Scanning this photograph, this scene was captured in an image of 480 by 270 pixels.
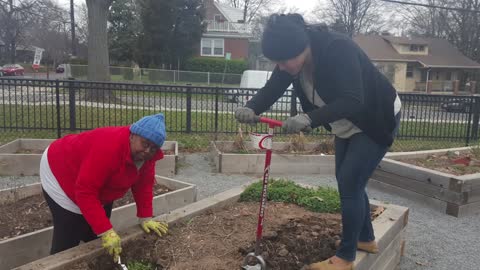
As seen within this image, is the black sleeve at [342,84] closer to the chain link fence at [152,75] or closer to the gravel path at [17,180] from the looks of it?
the gravel path at [17,180]

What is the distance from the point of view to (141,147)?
278cm

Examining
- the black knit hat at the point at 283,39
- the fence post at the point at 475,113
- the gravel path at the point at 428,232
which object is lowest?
the gravel path at the point at 428,232

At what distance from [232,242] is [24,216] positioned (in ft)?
6.70

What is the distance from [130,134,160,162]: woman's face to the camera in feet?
9.11

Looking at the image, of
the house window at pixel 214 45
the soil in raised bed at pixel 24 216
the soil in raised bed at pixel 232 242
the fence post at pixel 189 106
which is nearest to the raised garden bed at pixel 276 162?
the fence post at pixel 189 106

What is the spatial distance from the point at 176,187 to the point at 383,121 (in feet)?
9.71

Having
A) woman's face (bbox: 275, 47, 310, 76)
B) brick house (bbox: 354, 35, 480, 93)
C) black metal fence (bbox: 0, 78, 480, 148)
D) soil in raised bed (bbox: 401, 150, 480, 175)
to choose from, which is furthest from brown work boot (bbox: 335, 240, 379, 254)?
brick house (bbox: 354, 35, 480, 93)

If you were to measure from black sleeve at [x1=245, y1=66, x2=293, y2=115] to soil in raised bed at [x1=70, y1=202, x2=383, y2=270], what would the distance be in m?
1.04

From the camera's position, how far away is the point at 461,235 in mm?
4762

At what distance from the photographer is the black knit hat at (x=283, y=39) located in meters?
2.46

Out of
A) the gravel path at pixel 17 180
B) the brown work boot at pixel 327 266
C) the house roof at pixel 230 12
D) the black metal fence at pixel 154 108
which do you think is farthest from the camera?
the house roof at pixel 230 12

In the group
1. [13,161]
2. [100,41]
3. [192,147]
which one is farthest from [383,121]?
[100,41]

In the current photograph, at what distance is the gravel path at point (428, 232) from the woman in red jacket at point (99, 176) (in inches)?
98.2

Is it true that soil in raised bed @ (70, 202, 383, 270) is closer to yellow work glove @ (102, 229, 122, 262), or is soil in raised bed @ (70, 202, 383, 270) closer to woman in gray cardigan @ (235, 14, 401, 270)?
yellow work glove @ (102, 229, 122, 262)
